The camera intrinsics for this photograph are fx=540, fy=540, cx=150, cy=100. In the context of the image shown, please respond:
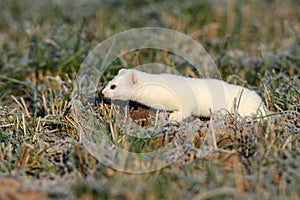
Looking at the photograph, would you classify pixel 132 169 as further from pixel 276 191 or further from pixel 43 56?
pixel 43 56

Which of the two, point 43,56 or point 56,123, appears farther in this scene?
point 43,56

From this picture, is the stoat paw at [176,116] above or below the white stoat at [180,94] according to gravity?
below

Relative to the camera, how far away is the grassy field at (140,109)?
111 inches

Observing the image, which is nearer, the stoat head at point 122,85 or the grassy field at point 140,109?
the grassy field at point 140,109

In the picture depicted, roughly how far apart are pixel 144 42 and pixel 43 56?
1.02m

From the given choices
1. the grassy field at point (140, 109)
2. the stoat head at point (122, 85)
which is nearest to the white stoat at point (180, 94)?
the stoat head at point (122, 85)

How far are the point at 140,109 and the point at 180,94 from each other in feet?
1.14

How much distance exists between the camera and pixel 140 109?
4023 mm

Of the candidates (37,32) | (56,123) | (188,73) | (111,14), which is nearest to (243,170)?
(56,123)

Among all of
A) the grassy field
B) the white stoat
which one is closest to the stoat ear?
the white stoat

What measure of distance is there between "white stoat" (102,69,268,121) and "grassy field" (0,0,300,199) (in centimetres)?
13

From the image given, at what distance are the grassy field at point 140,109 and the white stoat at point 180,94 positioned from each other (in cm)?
13

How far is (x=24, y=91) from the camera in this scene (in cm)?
488

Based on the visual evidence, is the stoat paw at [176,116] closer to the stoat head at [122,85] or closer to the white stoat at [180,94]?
the white stoat at [180,94]
